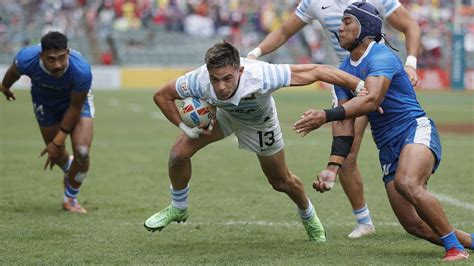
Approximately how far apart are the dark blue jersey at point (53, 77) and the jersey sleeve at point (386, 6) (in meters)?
3.25

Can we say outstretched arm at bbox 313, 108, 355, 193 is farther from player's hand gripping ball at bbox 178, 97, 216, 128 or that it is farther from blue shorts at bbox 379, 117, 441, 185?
player's hand gripping ball at bbox 178, 97, 216, 128

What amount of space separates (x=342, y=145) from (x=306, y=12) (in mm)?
2751

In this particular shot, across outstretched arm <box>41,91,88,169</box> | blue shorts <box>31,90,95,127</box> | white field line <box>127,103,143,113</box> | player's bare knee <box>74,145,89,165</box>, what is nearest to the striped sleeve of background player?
outstretched arm <box>41,91,88,169</box>

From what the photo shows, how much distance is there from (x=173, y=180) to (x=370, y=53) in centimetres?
218

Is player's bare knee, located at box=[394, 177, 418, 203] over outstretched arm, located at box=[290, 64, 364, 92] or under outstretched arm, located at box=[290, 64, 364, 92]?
under

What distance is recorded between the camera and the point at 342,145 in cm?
767

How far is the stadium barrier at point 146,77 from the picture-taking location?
123ft

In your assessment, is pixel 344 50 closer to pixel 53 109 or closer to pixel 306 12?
pixel 306 12

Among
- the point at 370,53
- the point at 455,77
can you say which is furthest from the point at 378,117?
the point at 455,77

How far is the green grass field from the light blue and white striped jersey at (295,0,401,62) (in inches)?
74.9

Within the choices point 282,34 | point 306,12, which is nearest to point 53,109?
point 282,34

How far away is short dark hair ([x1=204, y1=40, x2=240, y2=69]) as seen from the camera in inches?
293

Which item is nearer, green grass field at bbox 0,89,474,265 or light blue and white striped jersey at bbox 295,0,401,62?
green grass field at bbox 0,89,474,265

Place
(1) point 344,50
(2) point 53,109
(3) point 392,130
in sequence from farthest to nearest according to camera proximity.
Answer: (2) point 53,109
(1) point 344,50
(3) point 392,130
